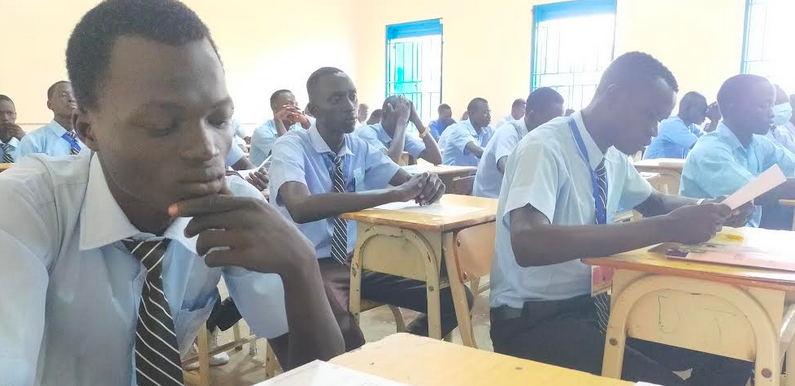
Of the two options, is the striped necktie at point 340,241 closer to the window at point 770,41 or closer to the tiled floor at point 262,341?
the tiled floor at point 262,341

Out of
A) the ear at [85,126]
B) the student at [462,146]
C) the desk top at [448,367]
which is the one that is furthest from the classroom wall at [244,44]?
the desk top at [448,367]

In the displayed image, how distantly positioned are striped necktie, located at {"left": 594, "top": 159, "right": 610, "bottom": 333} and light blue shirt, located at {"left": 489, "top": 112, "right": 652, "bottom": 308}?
3cm

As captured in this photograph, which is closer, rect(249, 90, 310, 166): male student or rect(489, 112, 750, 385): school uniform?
rect(489, 112, 750, 385): school uniform

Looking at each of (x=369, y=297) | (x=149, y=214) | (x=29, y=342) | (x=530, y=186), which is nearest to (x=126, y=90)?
(x=149, y=214)

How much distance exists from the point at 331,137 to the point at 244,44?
7.24m

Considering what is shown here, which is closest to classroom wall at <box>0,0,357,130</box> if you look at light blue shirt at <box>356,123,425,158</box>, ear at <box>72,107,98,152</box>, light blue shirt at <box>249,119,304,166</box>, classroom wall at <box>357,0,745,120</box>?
classroom wall at <box>357,0,745,120</box>

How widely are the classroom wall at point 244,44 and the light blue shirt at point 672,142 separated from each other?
17.1 feet

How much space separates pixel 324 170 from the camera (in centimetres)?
253

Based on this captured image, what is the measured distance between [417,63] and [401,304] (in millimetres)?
8956

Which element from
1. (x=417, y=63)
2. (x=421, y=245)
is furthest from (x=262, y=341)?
(x=417, y=63)

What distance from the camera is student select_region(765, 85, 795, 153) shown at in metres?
4.07

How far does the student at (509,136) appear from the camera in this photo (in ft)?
12.4

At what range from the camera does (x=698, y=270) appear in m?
1.35

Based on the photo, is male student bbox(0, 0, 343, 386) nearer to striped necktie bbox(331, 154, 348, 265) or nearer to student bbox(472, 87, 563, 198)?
striped necktie bbox(331, 154, 348, 265)
